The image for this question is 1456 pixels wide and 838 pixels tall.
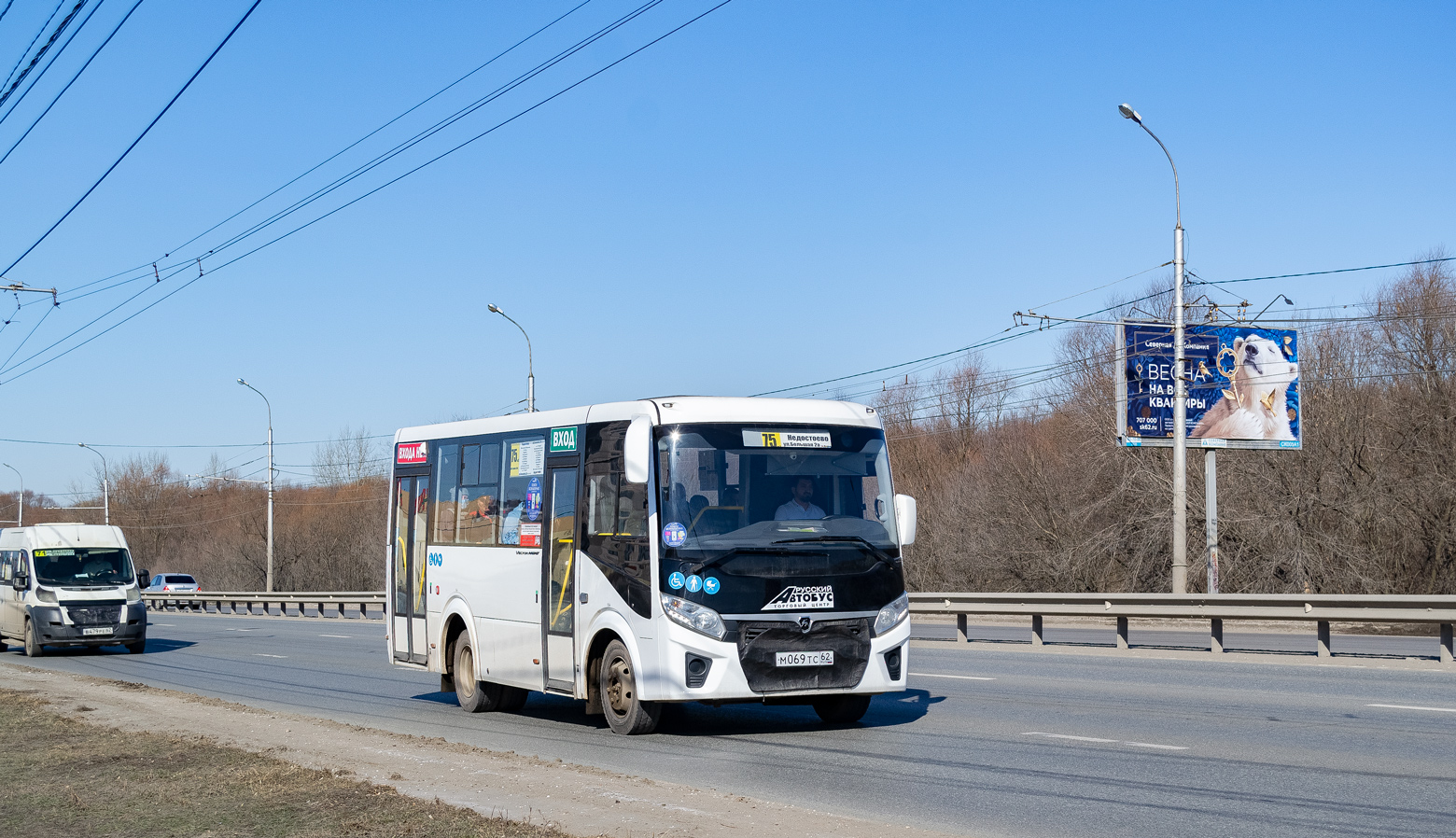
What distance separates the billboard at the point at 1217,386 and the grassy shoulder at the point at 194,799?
2756 cm

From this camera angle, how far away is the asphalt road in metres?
7.97

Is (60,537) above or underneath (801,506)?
underneath

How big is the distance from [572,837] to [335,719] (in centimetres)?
785

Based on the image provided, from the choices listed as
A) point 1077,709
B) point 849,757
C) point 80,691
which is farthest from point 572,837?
point 80,691

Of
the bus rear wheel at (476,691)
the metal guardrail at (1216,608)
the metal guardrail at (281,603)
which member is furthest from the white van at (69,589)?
the metal guardrail at (1216,608)

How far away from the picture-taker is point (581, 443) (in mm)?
12898

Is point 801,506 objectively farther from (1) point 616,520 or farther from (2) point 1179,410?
(2) point 1179,410

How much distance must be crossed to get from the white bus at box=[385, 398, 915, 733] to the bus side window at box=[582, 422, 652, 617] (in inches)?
0.8

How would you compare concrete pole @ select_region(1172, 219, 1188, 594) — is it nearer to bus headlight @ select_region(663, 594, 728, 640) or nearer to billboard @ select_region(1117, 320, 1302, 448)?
billboard @ select_region(1117, 320, 1302, 448)

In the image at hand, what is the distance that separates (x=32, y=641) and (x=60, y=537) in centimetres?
223

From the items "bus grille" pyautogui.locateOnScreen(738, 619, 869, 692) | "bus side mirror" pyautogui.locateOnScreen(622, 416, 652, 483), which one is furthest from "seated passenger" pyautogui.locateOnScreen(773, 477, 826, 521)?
"bus side mirror" pyautogui.locateOnScreen(622, 416, 652, 483)

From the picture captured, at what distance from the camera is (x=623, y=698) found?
39.5 ft

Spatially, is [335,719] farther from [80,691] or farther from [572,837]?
[572,837]

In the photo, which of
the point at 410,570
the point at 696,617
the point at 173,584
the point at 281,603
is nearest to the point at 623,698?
the point at 696,617
